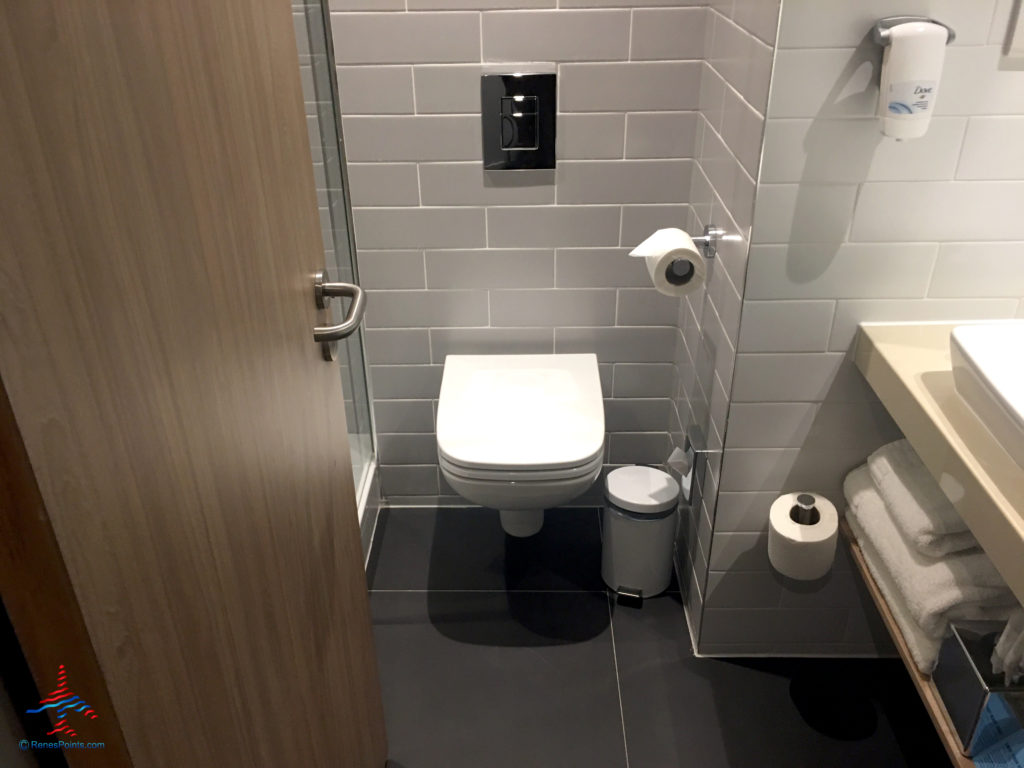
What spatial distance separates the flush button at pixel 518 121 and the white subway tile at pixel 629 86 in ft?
0.15

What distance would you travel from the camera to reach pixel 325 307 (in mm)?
1253

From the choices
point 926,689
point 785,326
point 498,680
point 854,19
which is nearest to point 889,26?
point 854,19

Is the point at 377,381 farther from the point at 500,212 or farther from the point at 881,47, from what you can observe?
the point at 881,47

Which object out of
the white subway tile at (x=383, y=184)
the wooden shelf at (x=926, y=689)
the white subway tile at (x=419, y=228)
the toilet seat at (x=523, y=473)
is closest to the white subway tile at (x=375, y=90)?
the white subway tile at (x=383, y=184)

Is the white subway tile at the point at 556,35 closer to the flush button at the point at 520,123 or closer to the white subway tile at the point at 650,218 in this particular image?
the flush button at the point at 520,123

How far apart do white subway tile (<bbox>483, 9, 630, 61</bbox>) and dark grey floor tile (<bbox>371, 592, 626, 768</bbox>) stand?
1.31 meters

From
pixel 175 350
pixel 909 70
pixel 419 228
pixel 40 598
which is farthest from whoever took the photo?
pixel 419 228

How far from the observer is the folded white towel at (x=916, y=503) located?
1.38m

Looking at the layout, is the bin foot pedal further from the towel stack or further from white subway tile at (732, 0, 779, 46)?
white subway tile at (732, 0, 779, 46)

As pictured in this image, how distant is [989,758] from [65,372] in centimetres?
130

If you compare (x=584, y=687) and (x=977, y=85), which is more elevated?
(x=977, y=85)

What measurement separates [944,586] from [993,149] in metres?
0.73

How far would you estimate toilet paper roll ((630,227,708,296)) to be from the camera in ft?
5.74

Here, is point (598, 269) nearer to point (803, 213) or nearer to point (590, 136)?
point (590, 136)
